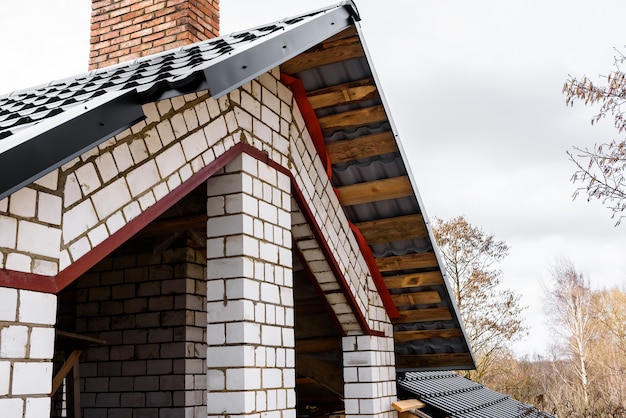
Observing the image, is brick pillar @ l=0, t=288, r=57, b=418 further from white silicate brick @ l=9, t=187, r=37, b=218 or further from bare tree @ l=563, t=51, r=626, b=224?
bare tree @ l=563, t=51, r=626, b=224

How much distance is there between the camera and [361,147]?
5742 mm

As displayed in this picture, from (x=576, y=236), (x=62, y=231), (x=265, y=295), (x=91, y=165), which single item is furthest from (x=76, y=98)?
(x=576, y=236)

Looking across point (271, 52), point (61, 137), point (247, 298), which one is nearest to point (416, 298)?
point (247, 298)

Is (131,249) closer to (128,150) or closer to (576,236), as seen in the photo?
(128,150)

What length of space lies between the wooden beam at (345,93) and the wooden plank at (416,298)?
2381mm

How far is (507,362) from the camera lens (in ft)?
71.0

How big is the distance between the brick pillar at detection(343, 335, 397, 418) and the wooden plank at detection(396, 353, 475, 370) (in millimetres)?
1029

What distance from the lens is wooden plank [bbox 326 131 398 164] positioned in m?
5.64

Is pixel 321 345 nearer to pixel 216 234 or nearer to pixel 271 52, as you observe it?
pixel 216 234

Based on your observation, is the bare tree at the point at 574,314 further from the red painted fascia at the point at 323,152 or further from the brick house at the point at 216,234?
the brick house at the point at 216,234

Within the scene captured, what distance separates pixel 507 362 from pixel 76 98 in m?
20.7

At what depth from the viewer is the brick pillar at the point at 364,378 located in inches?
241

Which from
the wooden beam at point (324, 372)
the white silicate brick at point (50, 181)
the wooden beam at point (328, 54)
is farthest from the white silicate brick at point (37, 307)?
the wooden beam at point (324, 372)

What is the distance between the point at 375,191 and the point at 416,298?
1.43 meters
